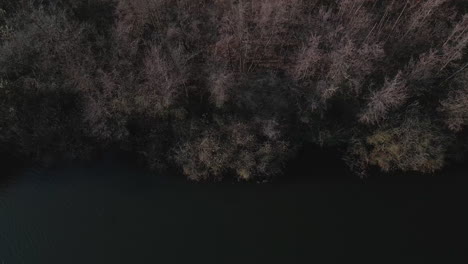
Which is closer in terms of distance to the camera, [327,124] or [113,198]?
[113,198]

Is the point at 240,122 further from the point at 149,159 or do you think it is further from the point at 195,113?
the point at 149,159

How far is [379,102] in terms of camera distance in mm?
25875

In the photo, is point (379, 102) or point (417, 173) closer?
point (379, 102)

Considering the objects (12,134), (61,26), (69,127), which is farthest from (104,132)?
(61,26)

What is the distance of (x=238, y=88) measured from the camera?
28.0 metres

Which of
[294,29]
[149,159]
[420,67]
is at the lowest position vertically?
[149,159]

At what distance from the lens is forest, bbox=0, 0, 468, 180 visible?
2675 centimetres

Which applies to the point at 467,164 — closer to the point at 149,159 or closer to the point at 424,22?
the point at 424,22

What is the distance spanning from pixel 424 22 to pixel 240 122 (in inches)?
624

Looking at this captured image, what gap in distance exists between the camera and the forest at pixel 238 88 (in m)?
26.8

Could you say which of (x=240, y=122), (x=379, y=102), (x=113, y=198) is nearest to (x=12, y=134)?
(x=113, y=198)

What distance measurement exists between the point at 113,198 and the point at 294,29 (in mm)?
17716

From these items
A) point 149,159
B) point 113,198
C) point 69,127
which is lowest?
point 113,198

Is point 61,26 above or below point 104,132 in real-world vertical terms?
above
